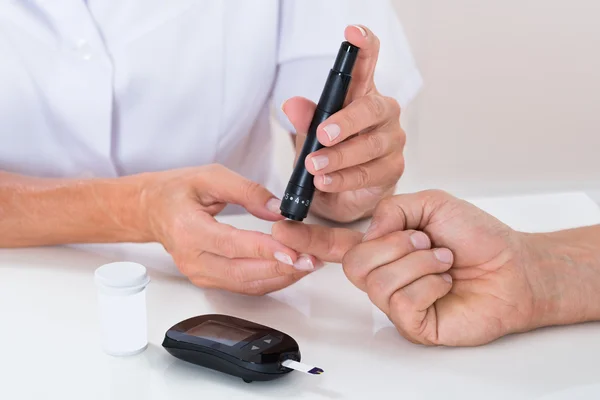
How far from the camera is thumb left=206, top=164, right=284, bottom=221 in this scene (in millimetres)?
920

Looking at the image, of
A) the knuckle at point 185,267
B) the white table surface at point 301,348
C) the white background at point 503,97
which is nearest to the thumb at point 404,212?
the white table surface at point 301,348

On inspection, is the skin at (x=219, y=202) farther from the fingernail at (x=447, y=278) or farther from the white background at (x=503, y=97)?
the white background at (x=503, y=97)

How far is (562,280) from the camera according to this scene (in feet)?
2.74

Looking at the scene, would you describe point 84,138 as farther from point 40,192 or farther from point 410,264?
point 410,264

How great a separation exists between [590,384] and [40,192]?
0.73m

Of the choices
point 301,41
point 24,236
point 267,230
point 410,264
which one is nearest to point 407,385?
point 410,264

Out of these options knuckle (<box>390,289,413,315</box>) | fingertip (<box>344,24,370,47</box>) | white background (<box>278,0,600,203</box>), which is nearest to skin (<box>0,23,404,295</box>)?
fingertip (<box>344,24,370,47</box>)

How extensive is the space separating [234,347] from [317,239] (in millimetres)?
187

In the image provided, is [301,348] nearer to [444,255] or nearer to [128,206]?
[444,255]

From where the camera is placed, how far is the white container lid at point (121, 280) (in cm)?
74

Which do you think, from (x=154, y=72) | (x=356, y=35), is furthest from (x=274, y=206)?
(x=154, y=72)

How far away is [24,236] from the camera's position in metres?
1.03

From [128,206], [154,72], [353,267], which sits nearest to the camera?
[353,267]

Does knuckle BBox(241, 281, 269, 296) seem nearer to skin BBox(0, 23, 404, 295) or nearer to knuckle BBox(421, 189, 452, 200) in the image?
skin BBox(0, 23, 404, 295)
